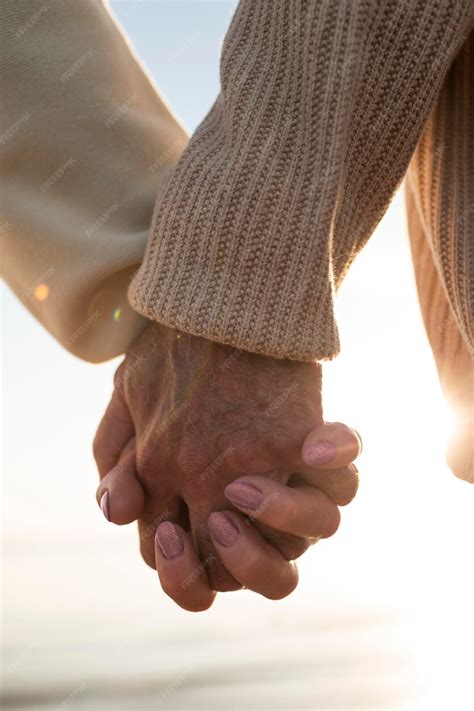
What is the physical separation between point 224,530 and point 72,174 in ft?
2.29

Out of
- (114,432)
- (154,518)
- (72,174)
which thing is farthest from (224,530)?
(72,174)

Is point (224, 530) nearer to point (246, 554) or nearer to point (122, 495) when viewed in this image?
point (246, 554)

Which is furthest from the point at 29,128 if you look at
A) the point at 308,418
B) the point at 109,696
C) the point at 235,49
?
the point at 109,696

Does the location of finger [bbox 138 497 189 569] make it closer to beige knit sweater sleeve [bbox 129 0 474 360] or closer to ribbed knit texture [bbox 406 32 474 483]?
beige knit sweater sleeve [bbox 129 0 474 360]

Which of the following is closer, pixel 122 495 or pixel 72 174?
pixel 122 495

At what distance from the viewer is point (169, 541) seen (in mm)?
1275

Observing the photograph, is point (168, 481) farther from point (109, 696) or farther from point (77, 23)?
point (109, 696)

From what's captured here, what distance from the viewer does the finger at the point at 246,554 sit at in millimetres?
1239

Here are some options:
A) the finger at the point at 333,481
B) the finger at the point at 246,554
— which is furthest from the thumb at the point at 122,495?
the finger at the point at 333,481

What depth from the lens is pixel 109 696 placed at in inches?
119

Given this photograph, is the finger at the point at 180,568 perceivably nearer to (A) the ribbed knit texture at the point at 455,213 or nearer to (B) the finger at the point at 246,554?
(B) the finger at the point at 246,554

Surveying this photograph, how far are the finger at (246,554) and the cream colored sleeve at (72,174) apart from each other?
1.32ft

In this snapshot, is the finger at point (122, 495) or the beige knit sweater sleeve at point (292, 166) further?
the finger at point (122, 495)

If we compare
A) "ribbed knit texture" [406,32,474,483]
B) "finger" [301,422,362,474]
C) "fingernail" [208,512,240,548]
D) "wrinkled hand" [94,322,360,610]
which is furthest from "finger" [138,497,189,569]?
"ribbed knit texture" [406,32,474,483]
